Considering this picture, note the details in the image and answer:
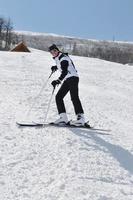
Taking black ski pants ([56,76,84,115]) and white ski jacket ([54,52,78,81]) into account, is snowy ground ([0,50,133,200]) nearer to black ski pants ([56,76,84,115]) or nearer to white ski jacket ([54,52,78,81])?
black ski pants ([56,76,84,115])

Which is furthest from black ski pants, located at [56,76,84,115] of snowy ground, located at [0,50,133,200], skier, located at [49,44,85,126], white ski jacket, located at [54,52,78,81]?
snowy ground, located at [0,50,133,200]

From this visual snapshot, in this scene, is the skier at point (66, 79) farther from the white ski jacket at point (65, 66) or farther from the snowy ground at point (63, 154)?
the snowy ground at point (63, 154)

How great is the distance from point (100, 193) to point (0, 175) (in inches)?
59.4

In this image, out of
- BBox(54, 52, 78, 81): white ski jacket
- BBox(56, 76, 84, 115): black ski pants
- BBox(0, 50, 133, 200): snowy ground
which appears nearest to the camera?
BBox(0, 50, 133, 200): snowy ground

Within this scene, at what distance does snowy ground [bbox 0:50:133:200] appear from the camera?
278 inches

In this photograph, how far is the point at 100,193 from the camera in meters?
7.00

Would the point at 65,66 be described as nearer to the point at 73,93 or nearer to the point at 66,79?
the point at 66,79

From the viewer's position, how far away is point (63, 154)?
8.44 m

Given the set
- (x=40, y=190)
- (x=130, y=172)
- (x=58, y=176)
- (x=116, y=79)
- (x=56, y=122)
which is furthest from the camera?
(x=116, y=79)

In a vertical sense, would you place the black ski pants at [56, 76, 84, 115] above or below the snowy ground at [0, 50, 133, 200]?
above

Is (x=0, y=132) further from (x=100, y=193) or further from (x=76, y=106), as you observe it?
(x=100, y=193)

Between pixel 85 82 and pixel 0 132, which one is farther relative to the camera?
pixel 85 82

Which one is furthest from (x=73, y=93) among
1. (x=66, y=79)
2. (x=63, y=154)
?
(x=63, y=154)

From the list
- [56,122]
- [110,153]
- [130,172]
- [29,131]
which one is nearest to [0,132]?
[29,131]
